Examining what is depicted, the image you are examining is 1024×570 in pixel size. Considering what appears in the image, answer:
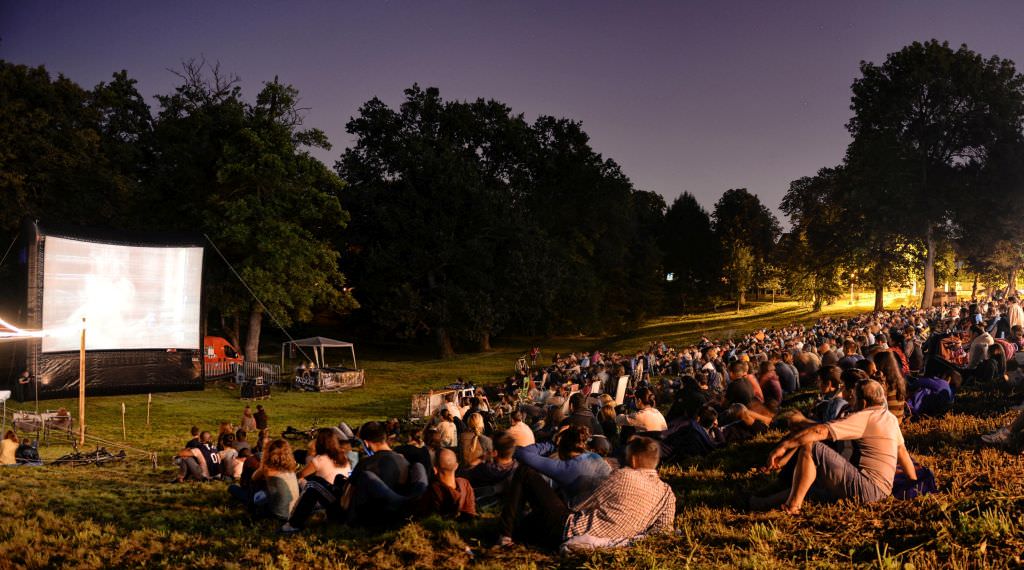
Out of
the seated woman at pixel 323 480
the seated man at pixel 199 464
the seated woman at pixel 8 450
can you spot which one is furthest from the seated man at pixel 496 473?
the seated woman at pixel 8 450

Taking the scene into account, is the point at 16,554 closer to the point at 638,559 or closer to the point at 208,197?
the point at 638,559

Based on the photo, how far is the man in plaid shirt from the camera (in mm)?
4895

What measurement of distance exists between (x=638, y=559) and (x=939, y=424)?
5.01m

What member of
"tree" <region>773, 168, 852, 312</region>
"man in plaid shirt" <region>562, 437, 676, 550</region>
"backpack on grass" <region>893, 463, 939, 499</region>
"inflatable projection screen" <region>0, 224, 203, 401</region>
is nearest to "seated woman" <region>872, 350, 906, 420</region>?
"backpack on grass" <region>893, 463, 939, 499</region>

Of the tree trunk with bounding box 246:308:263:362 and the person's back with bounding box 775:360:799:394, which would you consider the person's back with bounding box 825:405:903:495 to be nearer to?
the person's back with bounding box 775:360:799:394

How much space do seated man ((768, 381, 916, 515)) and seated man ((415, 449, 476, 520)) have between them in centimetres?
262

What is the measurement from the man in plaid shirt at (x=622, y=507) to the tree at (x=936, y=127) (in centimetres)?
3924

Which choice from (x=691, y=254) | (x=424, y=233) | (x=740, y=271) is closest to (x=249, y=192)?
(x=424, y=233)

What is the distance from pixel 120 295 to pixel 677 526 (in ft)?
58.8

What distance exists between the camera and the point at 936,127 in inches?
1538

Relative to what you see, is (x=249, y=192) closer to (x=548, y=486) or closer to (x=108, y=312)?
(x=108, y=312)

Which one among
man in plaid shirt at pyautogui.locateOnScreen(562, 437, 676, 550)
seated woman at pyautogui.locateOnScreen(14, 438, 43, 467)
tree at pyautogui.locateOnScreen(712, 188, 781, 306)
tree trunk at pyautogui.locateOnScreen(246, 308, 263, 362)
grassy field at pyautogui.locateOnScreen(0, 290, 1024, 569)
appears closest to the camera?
grassy field at pyautogui.locateOnScreen(0, 290, 1024, 569)

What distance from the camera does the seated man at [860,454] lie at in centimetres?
478

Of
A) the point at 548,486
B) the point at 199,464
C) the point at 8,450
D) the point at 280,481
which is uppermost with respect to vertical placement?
the point at 548,486
